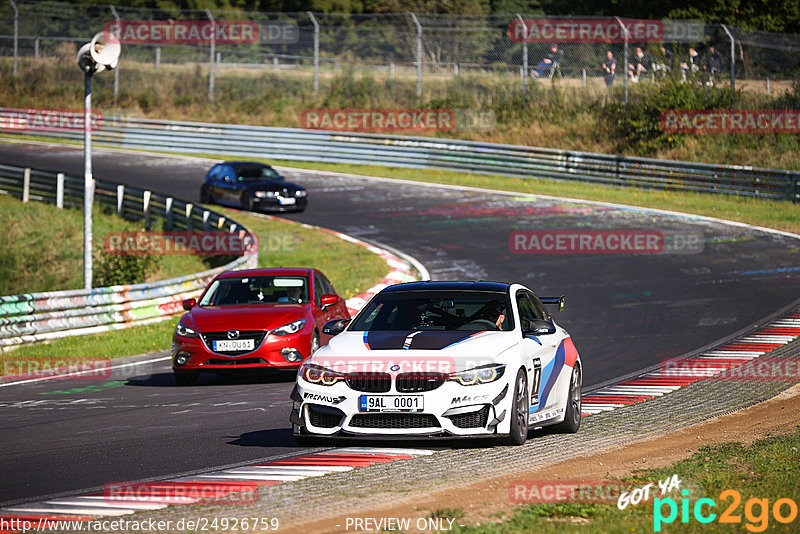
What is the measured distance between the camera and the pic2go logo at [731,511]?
21.1 feet

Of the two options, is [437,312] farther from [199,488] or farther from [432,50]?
[432,50]

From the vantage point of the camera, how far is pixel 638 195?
34.9 meters

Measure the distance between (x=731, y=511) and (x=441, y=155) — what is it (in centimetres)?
3432

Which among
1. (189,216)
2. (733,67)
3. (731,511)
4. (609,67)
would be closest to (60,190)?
(189,216)

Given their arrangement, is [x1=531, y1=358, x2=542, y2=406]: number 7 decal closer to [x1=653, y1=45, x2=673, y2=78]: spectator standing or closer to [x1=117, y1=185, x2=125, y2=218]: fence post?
[x1=117, y1=185, x2=125, y2=218]: fence post

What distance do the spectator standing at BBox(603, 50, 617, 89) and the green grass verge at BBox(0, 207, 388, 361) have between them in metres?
13.7

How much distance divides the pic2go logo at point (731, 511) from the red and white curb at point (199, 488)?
248 centimetres

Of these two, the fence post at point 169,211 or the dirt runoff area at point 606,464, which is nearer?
the dirt runoff area at point 606,464

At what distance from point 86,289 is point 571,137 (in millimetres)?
26898

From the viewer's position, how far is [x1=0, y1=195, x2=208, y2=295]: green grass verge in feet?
91.0

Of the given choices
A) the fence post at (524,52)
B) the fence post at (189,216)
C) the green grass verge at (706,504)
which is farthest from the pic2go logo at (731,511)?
the fence post at (524,52)

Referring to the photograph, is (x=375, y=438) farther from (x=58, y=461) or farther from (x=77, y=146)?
(x=77, y=146)

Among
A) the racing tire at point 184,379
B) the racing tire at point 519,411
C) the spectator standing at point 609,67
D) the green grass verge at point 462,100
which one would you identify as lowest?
the racing tire at point 184,379

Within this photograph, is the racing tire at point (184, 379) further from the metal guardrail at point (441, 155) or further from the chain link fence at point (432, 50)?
the chain link fence at point (432, 50)
